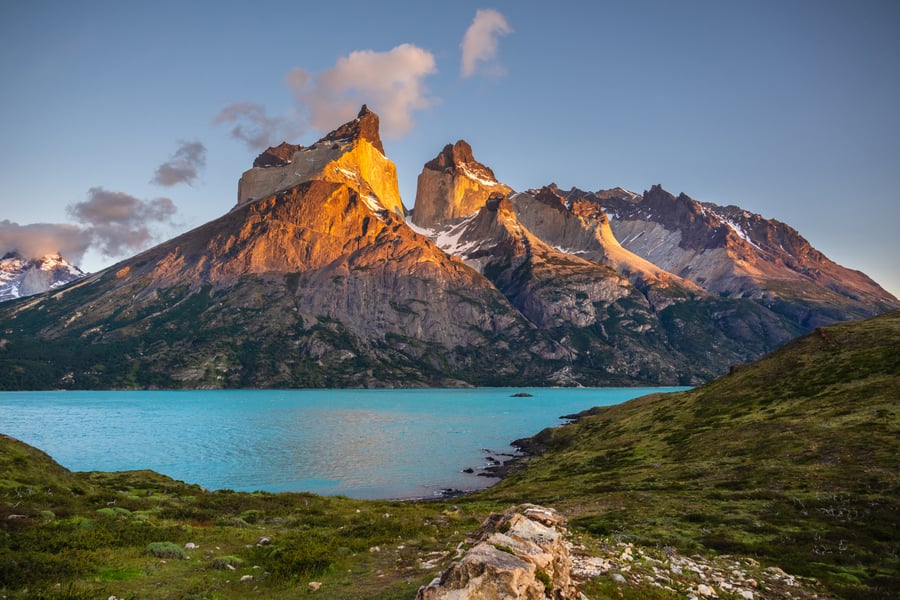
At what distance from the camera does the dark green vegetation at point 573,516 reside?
20250mm

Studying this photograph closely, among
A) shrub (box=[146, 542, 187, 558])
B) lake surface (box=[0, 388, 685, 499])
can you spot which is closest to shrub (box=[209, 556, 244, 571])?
shrub (box=[146, 542, 187, 558])

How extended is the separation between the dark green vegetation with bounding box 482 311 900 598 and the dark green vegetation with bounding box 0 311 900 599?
20 centimetres

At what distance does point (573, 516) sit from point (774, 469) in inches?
778

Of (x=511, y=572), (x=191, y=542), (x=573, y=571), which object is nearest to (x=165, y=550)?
(x=191, y=542)

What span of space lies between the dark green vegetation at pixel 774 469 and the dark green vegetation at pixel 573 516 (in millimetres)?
201

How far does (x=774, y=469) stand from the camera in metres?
44.8

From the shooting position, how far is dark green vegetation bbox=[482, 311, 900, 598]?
2852 centimetres

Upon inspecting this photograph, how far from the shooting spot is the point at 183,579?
2028 cm

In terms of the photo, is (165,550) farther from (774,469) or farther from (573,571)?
(774,469)

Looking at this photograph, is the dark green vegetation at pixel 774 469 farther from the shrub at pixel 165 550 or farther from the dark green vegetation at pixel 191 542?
the shrub at pixel 165 550

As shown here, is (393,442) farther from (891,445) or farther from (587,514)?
(891,445)

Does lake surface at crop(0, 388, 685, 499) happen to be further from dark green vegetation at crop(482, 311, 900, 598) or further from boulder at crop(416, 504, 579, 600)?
boulder at crop(416, 504, 579, 600)

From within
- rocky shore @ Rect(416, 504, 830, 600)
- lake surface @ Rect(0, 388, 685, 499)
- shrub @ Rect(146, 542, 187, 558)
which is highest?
rocky shore @ Rect(416, 504, 830, 600)

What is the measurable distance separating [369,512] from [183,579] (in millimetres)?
20867
